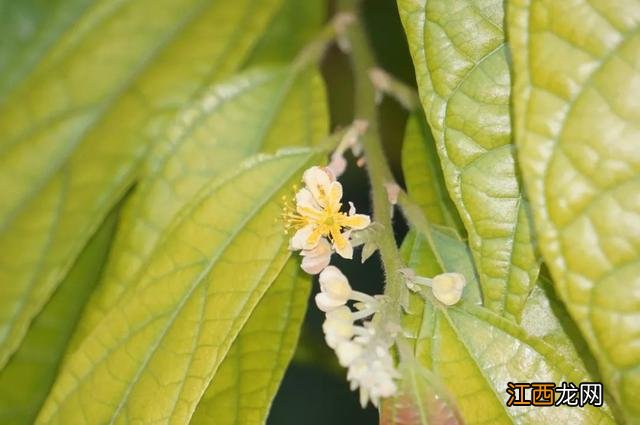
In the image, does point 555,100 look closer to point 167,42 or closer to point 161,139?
point 161,139

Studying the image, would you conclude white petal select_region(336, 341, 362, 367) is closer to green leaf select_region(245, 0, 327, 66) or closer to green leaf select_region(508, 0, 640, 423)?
green leaf select_region(508, 0, 640, 423)

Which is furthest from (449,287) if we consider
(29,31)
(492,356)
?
(29,31)

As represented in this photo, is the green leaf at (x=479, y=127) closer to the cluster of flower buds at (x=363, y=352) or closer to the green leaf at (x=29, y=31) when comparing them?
the cluster of flower buds at (x=363, y=352)

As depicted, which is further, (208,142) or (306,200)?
(208,142)

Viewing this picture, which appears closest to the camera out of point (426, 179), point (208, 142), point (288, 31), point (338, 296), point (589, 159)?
point (589, 159)

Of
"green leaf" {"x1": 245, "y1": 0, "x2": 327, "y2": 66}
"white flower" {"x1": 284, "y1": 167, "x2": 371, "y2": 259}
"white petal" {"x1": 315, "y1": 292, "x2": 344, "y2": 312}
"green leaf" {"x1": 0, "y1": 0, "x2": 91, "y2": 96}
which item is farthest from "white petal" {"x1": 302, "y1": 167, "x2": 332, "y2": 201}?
"green leaf" {"x1": 0, "y1": 0, "x2": 91, "y2": 96}

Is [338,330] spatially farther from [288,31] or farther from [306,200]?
[288,31]
